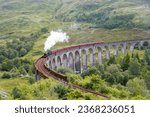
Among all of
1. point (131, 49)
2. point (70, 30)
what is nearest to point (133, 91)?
point (131, 49)

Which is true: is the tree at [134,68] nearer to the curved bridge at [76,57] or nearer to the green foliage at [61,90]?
the curved bridge at [76,57]

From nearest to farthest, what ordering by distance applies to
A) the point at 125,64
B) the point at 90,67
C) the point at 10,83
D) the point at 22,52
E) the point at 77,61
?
the point at 10,83 → the point at 125,64 → the point at 90,67 → the point at 77,61 → the point at 22,52

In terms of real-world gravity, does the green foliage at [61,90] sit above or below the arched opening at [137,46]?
above

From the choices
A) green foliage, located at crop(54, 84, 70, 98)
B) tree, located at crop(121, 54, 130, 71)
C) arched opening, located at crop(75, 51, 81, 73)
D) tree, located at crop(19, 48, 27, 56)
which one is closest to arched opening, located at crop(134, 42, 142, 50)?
arched opening, located at crop(75, 51, 81, 73)

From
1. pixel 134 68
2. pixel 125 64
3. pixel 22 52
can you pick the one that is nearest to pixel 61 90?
pixel 134 68

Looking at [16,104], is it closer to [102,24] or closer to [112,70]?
[112,70]

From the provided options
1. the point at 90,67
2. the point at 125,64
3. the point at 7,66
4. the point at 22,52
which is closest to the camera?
the point at 125,64

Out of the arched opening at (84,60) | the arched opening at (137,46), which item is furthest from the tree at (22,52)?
the arched opening at (137,46)

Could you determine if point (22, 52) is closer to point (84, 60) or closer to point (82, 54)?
point (82, 54)
